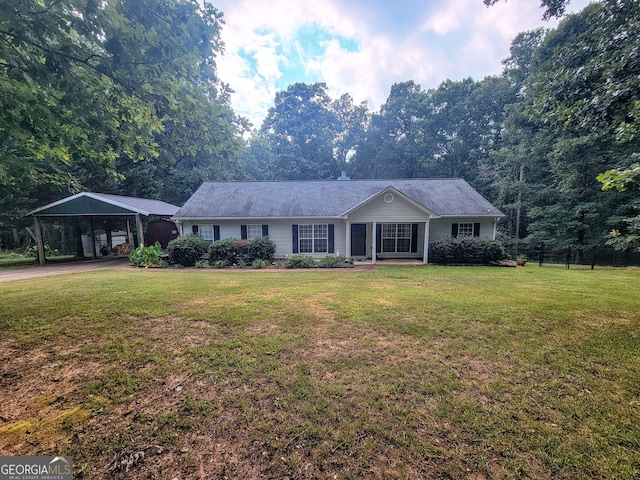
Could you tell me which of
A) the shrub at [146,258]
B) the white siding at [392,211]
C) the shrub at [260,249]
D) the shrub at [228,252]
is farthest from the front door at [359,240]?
the shrub at [146,258]

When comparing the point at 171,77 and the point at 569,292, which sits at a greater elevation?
the point at 171,77

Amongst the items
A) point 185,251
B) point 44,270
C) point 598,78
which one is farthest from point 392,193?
point 44,270

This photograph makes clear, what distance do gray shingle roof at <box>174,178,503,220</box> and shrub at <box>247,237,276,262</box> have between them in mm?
1734

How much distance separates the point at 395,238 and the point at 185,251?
36.3 feet

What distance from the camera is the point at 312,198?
52.2 ft

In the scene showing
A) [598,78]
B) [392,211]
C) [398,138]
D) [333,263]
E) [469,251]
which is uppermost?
[398,138]

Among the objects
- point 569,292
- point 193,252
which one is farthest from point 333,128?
point 569,292

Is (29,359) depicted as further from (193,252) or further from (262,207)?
(262,207)

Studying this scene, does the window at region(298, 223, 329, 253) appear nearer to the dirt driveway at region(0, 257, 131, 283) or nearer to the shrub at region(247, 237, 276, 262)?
the shrub at region(247, 237, 276, 262)

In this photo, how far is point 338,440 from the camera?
2342mm

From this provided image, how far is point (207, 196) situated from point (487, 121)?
96.7 ft

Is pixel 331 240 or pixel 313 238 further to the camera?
pixel 313 238

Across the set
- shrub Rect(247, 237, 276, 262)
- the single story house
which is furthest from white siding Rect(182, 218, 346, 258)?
shrub Rect(247, 237, 276, 262)

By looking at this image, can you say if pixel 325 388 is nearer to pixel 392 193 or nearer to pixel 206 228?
pixel 392 193
